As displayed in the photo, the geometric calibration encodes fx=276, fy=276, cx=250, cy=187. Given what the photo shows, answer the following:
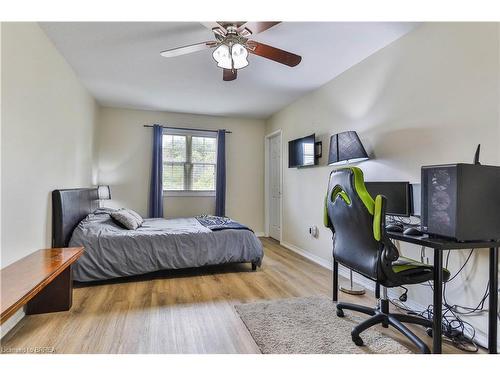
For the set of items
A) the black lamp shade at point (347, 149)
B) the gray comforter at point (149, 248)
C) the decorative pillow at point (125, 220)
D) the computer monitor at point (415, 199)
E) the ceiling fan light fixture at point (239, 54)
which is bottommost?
the gray comforter at point (149, 248)

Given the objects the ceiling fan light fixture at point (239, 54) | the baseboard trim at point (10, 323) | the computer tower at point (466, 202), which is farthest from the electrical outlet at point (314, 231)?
the baseboard trim at point (10, 323)

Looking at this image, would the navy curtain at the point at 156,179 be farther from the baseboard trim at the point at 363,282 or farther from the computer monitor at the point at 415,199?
the computer monitor at the point at 415,199

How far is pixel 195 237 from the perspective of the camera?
3.18m

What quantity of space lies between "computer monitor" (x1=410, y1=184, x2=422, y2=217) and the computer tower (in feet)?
2.06

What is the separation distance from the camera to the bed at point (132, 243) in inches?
109

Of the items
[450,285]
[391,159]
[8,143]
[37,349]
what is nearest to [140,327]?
[37,349]

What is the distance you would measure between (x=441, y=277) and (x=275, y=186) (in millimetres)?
3922

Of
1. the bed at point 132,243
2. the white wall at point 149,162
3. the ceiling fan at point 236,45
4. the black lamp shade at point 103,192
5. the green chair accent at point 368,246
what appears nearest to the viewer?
the green chair accent at point 368,246

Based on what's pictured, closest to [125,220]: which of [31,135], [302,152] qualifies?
[31,135]

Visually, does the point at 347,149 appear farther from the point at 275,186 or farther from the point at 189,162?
the point at 189,162

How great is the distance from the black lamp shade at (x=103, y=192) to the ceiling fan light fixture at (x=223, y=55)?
3.18m

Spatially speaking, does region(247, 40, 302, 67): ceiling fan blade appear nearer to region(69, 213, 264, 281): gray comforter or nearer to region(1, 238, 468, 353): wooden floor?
region(69, 213, 264, 281): gray comforter
